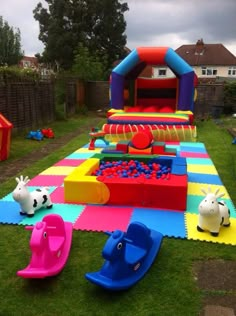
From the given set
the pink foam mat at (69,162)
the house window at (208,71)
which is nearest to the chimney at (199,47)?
the house window at (208,71)

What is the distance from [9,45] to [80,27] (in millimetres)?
10808

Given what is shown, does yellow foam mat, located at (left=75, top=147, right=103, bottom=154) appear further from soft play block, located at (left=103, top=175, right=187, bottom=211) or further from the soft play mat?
soft play block, located at (left=103, top=175, right=187, bottom=211)

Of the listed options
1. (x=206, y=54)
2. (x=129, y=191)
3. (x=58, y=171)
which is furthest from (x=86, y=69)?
(x=206, y=54)

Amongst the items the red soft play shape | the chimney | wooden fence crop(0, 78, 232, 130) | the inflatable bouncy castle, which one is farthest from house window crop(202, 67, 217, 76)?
the red soft play shape

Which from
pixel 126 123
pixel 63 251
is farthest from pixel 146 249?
pixel 126 123

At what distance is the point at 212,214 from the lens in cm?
421

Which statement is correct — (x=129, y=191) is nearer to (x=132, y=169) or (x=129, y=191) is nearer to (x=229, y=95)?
(x=132, y=169)

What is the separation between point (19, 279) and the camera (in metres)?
3.41

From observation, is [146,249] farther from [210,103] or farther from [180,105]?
[210,103]

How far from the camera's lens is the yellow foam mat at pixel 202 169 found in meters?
7.55

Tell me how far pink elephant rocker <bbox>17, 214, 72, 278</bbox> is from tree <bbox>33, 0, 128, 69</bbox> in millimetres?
32502

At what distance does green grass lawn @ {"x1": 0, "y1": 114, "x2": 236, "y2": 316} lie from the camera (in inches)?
117

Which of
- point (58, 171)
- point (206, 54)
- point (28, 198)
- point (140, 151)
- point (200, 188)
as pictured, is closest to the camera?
point (28, 198)

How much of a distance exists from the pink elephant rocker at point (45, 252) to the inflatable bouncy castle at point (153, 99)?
785 cm
